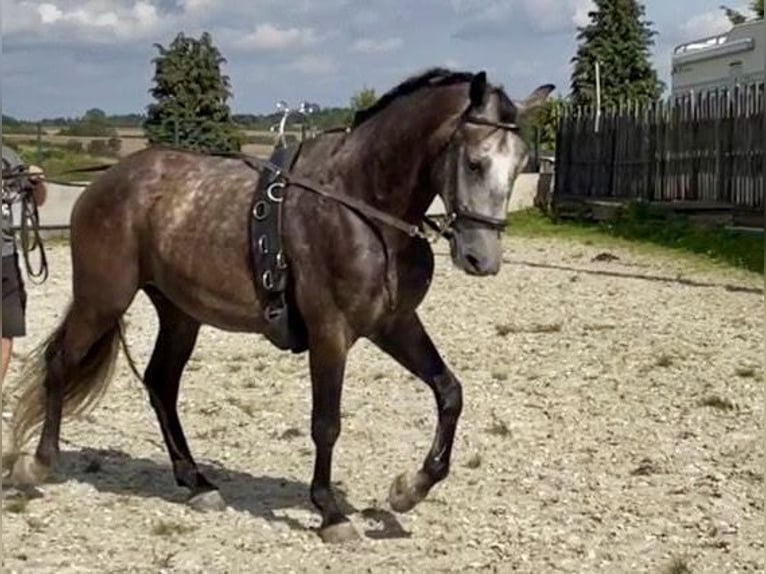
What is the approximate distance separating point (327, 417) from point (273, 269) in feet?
2.01

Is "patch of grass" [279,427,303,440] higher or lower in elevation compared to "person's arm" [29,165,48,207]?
lower

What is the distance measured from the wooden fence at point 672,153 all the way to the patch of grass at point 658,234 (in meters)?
0.39

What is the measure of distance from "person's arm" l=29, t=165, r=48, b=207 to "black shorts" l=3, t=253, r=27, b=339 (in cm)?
40

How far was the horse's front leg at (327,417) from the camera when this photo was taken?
5.34m

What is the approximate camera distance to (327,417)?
17.9 feet

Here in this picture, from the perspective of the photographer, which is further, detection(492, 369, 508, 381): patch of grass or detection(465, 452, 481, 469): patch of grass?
detection(492, 369, 508, 381): patch of grass

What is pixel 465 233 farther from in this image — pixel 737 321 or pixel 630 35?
pixel 630 35

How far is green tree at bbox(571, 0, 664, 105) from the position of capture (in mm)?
51188

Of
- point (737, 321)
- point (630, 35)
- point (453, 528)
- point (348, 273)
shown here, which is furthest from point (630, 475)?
point (630, 35)

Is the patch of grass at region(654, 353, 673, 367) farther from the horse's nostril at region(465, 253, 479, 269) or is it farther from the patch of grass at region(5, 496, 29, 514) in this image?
the patch of grass at region(5, 496, 29, 514)

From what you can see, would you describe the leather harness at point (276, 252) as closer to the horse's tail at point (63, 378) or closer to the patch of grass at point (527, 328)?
the horse's tail at point (63, 378)

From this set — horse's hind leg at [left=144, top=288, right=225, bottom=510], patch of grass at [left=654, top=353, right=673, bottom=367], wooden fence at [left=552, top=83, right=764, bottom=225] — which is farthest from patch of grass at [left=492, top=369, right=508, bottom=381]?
wooden fence at [left=552, top=83, right=764, bottom=225]

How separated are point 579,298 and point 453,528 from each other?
7603mm

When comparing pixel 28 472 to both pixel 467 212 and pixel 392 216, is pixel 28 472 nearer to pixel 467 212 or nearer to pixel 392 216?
pixel 392 216
